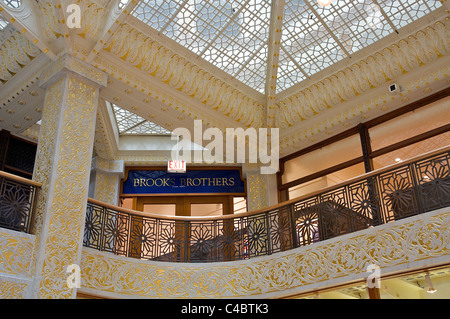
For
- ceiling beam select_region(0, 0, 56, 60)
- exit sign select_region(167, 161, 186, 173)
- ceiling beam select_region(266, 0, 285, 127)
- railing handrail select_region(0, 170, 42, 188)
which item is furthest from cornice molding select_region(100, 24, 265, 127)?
railing handrail select_region(0, 170, 42, 188)

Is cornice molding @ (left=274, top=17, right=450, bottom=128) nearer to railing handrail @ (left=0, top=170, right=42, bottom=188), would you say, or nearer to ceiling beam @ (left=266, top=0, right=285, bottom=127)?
ceiling beam @ (left=266, top=0, right=285, bottom=127)

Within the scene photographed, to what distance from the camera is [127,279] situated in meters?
7.35

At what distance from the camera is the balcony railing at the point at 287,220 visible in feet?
22.2

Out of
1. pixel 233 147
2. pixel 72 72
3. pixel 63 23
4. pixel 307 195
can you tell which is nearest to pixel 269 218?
pixel 307 195

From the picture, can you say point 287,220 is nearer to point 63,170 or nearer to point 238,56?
point 238,56

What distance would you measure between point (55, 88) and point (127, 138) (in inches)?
138

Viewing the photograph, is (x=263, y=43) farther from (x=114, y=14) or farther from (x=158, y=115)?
(x=114, y=14)

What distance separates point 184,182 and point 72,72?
3909 millimetres

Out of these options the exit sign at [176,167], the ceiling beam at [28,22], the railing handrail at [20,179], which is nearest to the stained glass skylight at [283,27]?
the ceiling beam at [28,22]

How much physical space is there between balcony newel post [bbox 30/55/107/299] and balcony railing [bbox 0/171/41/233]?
10 cm

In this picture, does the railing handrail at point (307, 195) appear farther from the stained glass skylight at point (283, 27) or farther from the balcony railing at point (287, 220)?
the stained glass skylight at point (283, 27)

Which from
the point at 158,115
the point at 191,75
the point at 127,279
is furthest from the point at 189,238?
the point at 191,75

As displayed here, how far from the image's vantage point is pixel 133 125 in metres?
10.9

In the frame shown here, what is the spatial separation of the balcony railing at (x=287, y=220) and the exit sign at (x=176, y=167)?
1977mm
